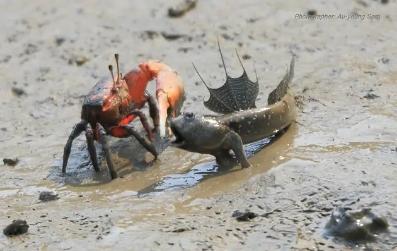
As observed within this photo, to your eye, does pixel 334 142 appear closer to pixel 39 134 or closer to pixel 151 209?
pixel 151 209

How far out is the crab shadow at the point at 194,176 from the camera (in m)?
4.26

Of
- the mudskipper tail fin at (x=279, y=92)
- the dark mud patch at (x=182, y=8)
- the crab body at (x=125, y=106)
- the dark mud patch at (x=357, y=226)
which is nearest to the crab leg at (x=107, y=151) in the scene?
the crab body at (x=125, y=106)

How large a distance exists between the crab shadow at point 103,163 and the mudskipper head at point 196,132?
548 mm

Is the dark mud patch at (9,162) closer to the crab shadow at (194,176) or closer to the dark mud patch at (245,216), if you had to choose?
the crab shadow at (194,176)

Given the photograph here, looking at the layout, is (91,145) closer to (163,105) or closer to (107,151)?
(107,151)

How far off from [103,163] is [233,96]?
3.14 feet

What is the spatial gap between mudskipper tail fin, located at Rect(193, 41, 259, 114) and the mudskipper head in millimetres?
338

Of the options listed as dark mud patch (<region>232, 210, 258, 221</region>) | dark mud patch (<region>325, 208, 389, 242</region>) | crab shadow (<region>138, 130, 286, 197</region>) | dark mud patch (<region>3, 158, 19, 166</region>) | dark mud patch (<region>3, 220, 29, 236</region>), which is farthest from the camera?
dark mud patch (<region>3, 158, 19, 166</region>)

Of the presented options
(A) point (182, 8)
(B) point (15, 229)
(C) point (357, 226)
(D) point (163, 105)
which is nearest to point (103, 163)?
(D) point (163, 105)

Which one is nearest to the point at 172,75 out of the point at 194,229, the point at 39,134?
the point at 39,134

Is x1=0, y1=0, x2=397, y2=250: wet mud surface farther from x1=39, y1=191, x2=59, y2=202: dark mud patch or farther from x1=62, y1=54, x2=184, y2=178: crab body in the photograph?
x1=62, y1=54, x2=184, y2=178: crab body

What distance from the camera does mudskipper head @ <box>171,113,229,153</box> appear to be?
414cm

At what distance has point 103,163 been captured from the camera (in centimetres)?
486

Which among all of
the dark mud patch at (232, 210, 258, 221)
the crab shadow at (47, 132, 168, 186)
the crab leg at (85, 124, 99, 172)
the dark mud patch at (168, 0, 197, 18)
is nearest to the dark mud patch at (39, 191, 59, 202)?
the crab shadow at (47, 132, 168, 186)
